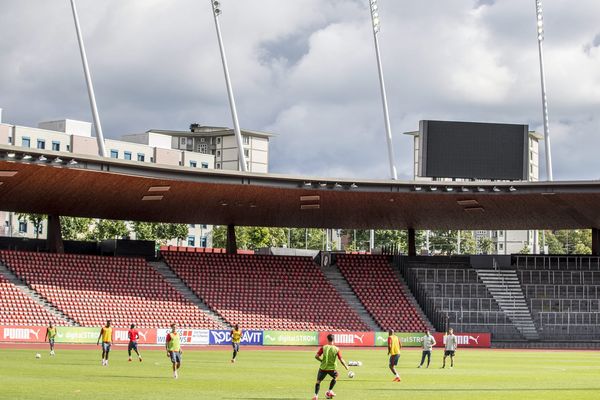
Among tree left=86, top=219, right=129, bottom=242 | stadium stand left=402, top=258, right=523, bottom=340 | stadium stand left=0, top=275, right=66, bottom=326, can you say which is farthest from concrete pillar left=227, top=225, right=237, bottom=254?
tree left=86, top=219, right=129, bottom=242

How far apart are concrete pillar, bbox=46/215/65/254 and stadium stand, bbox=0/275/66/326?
7.69 metres

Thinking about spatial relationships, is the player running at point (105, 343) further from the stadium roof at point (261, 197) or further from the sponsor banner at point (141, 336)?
the sponsor banner at point (141, 336)

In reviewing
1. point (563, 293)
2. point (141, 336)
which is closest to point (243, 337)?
point (141, 336)

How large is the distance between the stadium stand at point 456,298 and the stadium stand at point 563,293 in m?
3.10

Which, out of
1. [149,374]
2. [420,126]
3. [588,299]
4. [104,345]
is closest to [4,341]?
[104,345]

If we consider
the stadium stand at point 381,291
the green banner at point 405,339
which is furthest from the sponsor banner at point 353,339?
the stadium stand at point 381,291

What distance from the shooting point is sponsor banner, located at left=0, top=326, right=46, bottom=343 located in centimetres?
5294

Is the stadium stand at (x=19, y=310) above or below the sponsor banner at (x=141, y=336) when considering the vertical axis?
above

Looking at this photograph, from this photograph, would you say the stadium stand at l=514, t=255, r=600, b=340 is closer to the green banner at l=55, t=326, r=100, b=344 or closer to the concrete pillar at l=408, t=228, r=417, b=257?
A: the concrete pillar at l=408, t=228, r=417, b=257

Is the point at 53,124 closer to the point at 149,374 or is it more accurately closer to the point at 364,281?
the point at 364,281

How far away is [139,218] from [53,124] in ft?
208

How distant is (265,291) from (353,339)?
8803mm

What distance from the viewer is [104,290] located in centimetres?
6372

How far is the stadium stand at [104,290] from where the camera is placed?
6088cm
